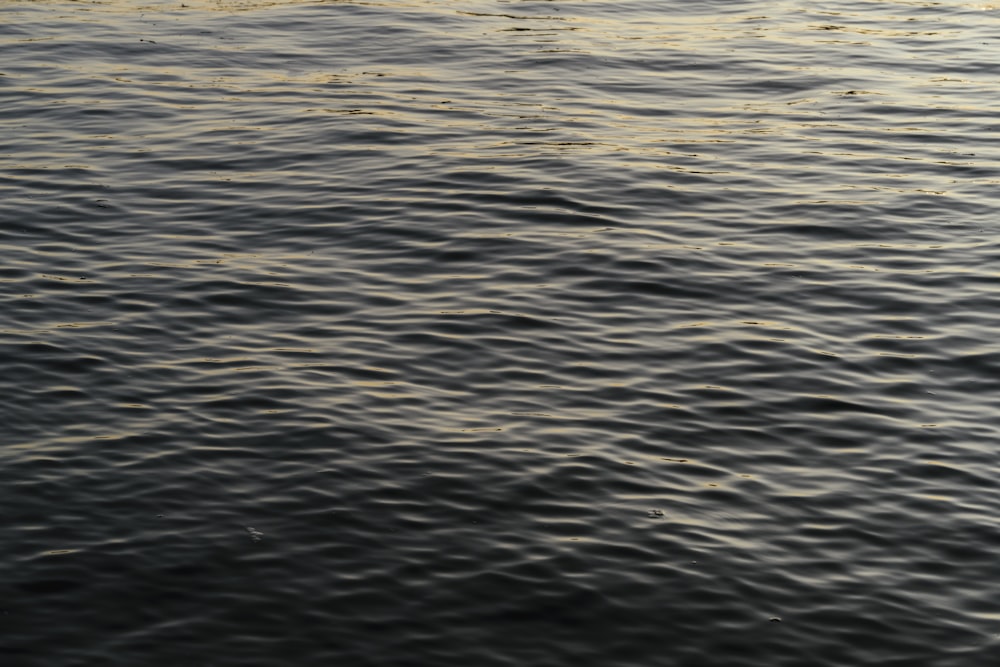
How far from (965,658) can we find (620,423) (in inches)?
169

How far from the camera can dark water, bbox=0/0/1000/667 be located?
432 inches

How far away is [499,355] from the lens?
15148 mm

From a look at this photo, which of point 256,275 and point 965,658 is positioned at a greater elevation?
point 256,275

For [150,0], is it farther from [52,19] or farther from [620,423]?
[620,423]

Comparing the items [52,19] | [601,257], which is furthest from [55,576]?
[52,19]

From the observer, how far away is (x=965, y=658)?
1048cm

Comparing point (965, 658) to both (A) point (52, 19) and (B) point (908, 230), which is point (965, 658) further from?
(A) point (52, 19)

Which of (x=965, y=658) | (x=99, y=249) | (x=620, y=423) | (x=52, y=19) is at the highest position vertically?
(x=52, y=19)

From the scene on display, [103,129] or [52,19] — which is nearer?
[103,129]

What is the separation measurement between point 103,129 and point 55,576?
12.6 m

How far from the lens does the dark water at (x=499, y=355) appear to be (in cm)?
1098

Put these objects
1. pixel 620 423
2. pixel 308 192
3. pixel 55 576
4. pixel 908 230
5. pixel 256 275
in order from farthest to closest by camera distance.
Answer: pixel 308 192, pixel 908 230, pixel 256 275, pixel 620 423, pixel 55 576

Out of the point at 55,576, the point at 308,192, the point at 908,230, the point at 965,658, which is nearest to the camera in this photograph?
the point at 965,658

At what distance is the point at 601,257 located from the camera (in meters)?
17.7
